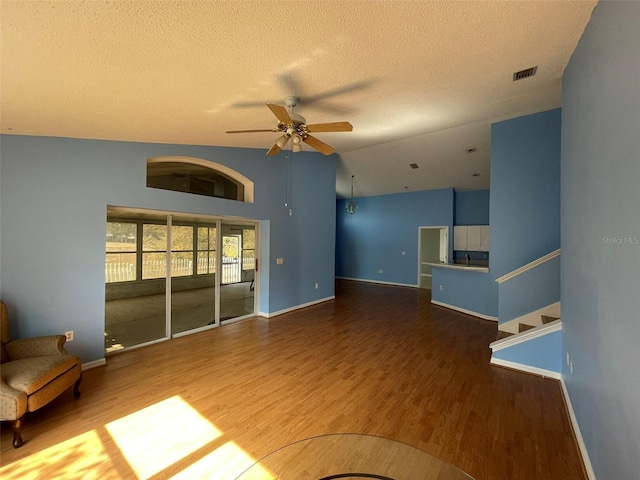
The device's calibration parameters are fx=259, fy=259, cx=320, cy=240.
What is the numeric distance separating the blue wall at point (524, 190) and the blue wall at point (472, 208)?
3.55 meters

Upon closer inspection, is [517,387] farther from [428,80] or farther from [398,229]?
[398,229]

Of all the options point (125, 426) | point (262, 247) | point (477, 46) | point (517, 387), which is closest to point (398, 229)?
point (262, 247)

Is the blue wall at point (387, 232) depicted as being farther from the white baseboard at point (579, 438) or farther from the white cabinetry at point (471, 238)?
the white baseboard at point (579, 438)

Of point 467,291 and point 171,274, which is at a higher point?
point 171,274

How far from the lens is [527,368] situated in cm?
312

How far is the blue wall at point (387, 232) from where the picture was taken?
8359 millimetres

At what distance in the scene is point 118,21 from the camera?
4.56 feet

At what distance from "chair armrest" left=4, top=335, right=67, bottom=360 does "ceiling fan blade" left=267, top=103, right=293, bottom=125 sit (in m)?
3.08

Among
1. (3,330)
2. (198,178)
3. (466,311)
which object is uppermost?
(198,178)

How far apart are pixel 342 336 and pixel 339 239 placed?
639 centimetres

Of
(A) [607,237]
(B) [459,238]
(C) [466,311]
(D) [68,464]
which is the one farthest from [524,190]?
(D) [68,464]

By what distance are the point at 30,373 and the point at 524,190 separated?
6.60m

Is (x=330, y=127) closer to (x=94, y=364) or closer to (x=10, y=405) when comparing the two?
(x=10, y=405)

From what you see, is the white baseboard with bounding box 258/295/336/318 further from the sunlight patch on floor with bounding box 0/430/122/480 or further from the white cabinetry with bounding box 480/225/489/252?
the white cabinetry with bounding box 480/225/489/252
